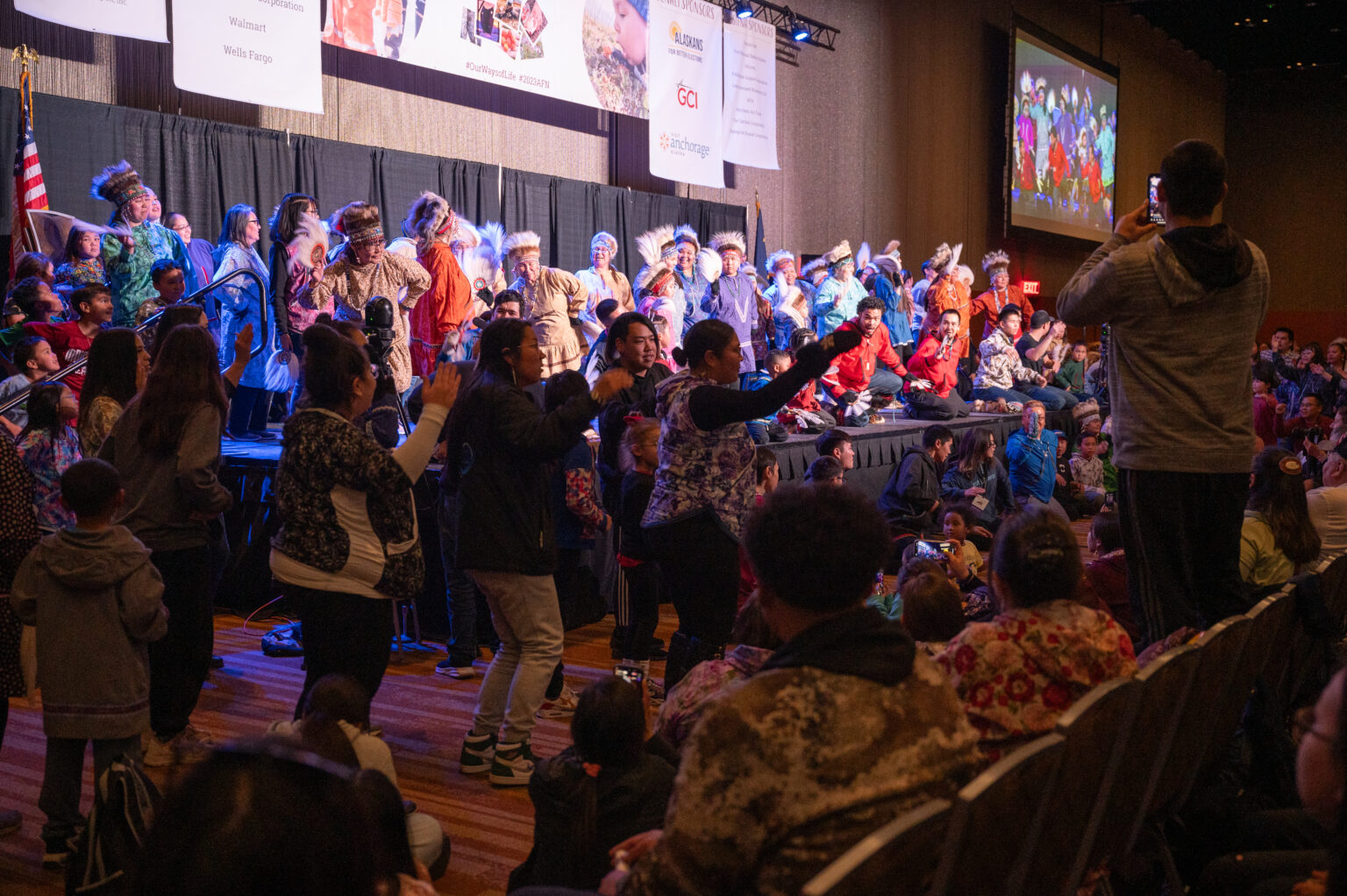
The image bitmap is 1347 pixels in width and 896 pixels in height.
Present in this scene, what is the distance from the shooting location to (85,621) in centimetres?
271

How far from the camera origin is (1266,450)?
3545mm

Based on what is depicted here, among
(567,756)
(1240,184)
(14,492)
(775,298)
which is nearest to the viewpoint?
(567,756)

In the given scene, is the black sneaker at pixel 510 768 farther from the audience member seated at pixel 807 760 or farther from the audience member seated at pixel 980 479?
the audience member seated at pixel 980 479

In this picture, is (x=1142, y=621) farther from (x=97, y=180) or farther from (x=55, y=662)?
(x=97, y=180)

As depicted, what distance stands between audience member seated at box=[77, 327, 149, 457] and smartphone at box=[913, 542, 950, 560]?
9.59 feet

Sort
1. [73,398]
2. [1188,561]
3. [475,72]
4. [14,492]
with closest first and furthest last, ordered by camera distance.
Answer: [1188,561]
[14,492]
[73,398]
[475,72]

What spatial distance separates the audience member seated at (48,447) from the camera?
13.2ft

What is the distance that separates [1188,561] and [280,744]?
2144mm

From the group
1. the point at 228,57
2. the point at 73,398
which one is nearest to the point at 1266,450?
the point at 73,398

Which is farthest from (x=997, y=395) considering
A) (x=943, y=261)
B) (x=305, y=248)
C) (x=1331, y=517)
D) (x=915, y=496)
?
(x=1331, y=517)

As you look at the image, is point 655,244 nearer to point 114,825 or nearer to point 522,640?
point 522,640

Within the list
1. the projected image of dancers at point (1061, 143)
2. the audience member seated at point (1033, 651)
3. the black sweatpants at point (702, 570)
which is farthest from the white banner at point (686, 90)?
the audience member seated at point (1033, 651)

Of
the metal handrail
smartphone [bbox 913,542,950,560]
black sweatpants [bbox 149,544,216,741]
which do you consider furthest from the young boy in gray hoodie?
smartphone [bbox 913,542,950,560]

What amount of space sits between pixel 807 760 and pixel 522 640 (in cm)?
213
